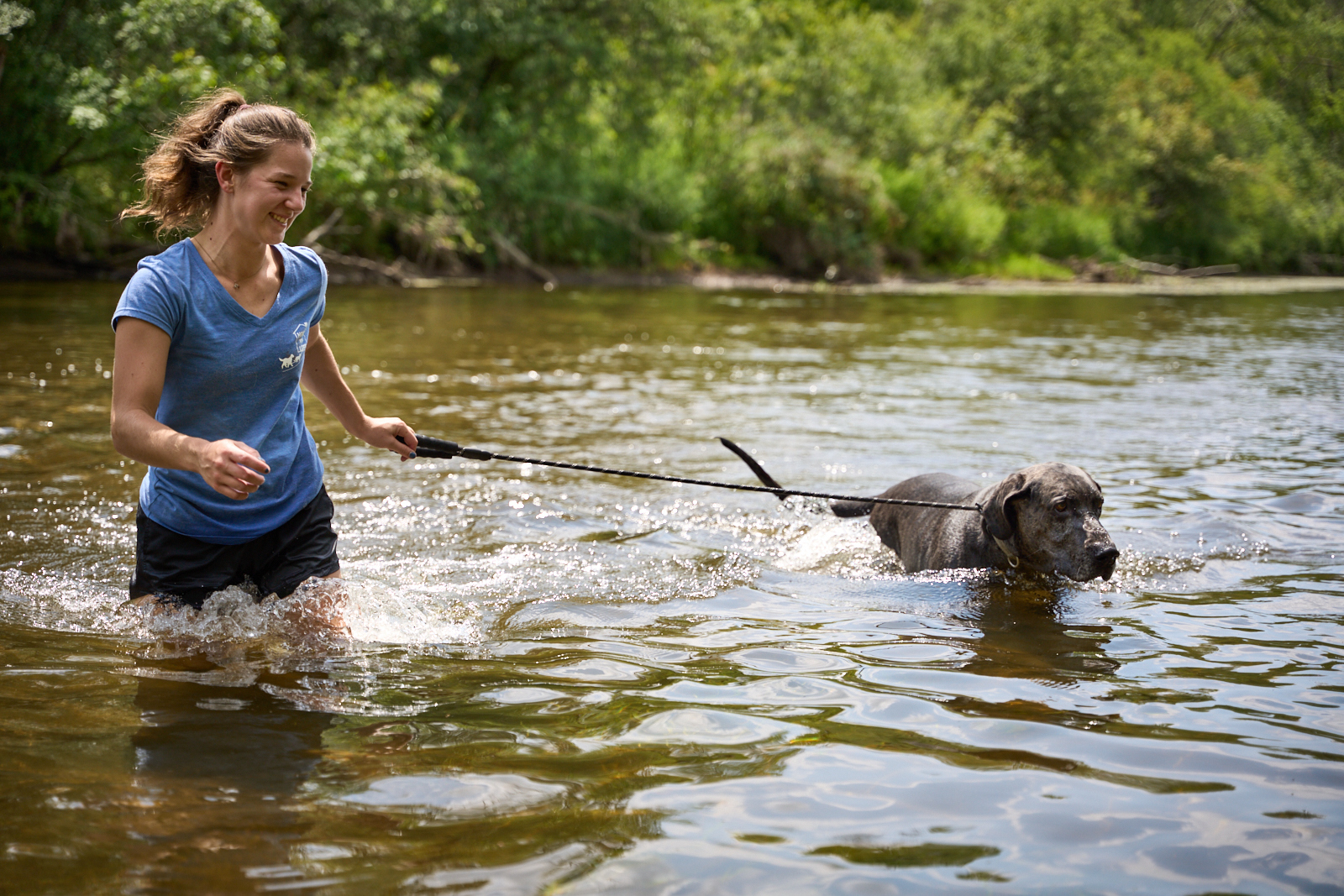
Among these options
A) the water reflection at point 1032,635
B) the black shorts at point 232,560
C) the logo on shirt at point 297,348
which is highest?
the logo on shirt at point 297,348

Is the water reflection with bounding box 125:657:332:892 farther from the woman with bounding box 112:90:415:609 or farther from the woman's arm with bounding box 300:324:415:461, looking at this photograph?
the woman's arm with bounding box 300:324:415:461

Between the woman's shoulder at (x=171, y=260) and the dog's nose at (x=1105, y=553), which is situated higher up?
the woman's shoulder at (x=171, y=260)

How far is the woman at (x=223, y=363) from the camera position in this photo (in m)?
3.82

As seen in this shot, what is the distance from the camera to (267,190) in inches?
156

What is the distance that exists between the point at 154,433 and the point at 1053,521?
13.1 ft

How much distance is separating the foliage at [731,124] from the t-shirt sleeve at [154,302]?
49.0ft

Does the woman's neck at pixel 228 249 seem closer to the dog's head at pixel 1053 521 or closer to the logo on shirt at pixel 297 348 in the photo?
the logo on shirt at pixel 297 348

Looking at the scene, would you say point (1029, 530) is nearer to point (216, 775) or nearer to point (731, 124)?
point (216, 775)

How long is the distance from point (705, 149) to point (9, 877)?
1304 inches

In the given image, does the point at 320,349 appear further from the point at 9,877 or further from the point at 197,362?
the point at 9,877

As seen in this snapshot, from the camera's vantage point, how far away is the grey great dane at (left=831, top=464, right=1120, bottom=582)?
5512mm

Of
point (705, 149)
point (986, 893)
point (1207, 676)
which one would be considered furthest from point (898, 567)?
point (705, 149)

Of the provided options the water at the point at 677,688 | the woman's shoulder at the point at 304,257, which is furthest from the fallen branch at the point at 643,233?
the woman's shoulder at the point at 304,257

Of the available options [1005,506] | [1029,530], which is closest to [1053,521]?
[1029,530]
